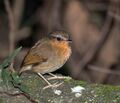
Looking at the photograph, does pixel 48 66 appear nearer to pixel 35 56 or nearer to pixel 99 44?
pixel 35 56

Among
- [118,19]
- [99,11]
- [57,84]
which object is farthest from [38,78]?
[99,11]

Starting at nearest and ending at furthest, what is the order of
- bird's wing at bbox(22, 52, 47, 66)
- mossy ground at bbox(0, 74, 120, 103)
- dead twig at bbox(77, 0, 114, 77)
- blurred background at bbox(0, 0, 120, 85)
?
mossy ground at bbox(0, 74, 120, 103), bird's wing at bbox(22, 52, 47, 66), dead twig at bbox(77, 0, 114, 77), blurred background at bbox(0, 0, 120, 85)

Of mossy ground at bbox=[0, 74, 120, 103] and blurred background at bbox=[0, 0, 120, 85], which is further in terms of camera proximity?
blurred background at bbox=[0, 0, 120, 85]

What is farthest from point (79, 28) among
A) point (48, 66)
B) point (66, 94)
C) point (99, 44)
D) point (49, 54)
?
point (66, 94)

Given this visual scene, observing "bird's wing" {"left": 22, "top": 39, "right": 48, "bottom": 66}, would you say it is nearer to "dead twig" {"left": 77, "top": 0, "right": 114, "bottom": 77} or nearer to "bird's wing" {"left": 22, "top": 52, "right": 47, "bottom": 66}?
"bird's wing" {"left": 22, "top": 52, "right": 47, "bottom": 66}

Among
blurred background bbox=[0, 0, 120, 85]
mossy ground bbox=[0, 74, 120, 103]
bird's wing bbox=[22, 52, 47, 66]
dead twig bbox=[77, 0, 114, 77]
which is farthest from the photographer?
blurred background bbox=[0, 0, 120, 85]

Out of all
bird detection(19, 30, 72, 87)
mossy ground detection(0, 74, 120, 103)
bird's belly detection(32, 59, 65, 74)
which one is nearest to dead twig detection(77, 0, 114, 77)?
bird detection(19, 30, 72, 87)
